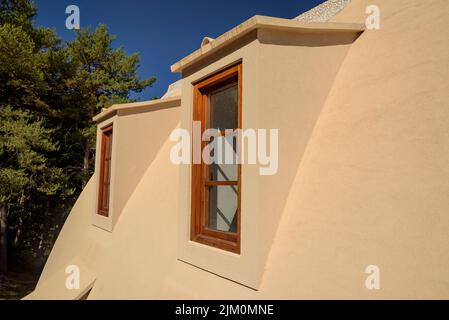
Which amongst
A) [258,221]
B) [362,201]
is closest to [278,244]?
[258,221]

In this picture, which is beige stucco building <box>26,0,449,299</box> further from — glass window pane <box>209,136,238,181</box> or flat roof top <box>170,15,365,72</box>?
glass window pane <box>209,136,238,181</box>

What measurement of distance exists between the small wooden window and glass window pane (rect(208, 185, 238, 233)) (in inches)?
108

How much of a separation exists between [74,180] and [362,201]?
698 inches

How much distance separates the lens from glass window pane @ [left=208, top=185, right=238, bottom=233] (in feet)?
10.7

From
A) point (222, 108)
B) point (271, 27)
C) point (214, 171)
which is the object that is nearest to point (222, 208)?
point (214, 171)

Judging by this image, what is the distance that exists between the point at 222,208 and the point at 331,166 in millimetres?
1349

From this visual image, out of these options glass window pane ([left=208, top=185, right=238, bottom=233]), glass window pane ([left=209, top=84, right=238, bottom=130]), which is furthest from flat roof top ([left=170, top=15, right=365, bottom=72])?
glass window pane ([left=208, top=185, right=238, bottom=233])

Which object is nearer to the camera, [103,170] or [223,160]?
[223,160]

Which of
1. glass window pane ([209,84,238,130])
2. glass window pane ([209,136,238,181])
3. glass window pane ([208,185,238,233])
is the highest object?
glass window pane ([209,84,238,130])

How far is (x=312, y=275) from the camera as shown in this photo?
212 cm

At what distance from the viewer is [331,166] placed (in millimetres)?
2404

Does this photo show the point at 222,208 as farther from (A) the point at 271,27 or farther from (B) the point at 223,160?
(A) the point at 271,27

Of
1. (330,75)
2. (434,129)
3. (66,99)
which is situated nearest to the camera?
(434,129)
